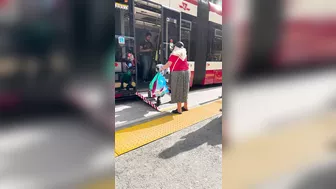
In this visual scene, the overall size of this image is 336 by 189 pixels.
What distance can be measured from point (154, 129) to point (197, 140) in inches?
28.9

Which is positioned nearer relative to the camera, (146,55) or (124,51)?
(124,51)

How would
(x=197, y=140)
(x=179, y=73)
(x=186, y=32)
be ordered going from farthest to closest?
1. (x=186, y=32)
2. (x=179, y=73)
3. (x=197, y=140)

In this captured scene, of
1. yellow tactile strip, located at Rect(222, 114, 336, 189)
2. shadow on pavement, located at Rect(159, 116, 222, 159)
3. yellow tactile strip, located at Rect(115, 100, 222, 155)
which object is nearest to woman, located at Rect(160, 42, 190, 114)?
yellow tactile strip, located at Rect(115, 100, 222, 155)

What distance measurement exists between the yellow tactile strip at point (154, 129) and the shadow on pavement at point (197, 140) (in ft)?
0.97

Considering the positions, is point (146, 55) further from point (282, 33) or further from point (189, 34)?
point (282, 33)

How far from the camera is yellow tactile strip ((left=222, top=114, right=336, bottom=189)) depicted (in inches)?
25.3

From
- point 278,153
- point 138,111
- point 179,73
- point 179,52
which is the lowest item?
point 138,111

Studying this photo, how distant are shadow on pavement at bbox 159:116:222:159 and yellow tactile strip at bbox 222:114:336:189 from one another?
1664 millimetres

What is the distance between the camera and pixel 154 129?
3.23 metres

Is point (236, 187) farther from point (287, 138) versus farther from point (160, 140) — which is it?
point (160, 140)

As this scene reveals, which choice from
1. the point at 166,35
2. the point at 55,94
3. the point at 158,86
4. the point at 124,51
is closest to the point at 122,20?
the point at 124,51

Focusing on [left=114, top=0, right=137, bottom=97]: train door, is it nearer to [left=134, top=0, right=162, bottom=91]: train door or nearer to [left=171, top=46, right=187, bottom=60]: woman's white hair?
[left=134, top=0, right=162, bottom=91]: train door

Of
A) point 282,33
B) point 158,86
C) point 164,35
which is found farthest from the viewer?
point 164,35

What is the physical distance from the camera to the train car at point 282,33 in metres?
0.58
